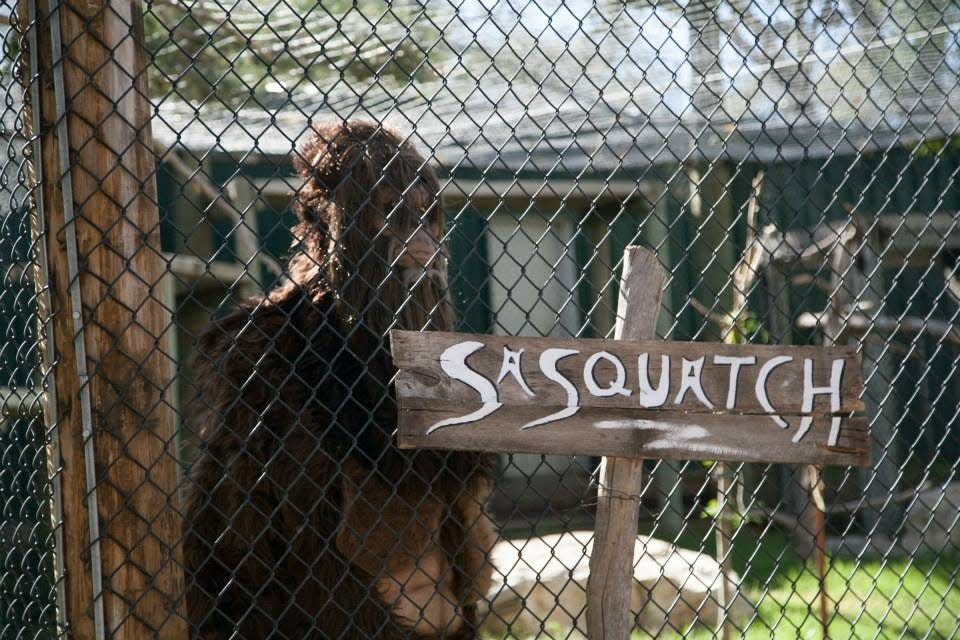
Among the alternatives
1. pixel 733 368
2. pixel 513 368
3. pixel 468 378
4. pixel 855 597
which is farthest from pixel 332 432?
pixel 855 597

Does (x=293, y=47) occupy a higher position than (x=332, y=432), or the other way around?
(x=293, y=47)

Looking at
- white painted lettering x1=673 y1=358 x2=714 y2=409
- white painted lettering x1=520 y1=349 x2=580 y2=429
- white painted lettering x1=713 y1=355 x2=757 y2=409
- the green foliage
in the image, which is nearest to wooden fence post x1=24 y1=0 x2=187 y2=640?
white painted lettering x1=520 y1=349 x2=580 y2=429

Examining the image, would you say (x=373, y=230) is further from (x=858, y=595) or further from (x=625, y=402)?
(x=858, y=595)

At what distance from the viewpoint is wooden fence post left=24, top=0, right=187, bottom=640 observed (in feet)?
8.19

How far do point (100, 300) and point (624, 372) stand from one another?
1.42m

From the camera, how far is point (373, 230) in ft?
10.6

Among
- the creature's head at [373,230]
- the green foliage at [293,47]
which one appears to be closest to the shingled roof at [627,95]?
the green foliage at [293,47]

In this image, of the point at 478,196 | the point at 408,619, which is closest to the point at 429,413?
the point at 408,619

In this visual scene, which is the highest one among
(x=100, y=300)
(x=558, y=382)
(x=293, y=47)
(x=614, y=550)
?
(x=293, y=47)

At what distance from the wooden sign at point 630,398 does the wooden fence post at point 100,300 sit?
0.68m

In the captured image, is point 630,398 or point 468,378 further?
point 630,398

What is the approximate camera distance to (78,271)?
8.21 feet

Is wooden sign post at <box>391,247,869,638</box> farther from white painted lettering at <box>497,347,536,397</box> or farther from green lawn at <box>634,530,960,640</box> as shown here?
green lawn at <box>634,530,960,640</box>

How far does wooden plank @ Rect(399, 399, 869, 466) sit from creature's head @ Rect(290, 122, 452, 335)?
1.27ft
